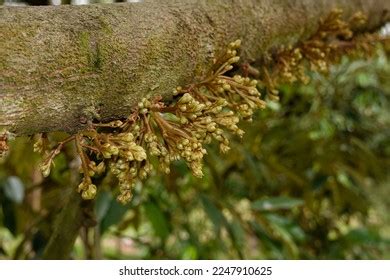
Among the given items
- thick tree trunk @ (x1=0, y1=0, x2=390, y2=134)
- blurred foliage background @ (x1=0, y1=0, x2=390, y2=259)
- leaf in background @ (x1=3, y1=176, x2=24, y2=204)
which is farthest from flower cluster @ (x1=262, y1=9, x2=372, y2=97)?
leaf in background @ (x1=3, y1=176, x2=24, y2=204)

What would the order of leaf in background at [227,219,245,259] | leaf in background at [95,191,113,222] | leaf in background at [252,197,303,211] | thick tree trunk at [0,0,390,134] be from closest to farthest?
thick tree trunk at [0,0,390,134] → leaf in background at [95,191,113,222] → leaf in background at [227,219,245,259] → leaf in background at [252,197,303,211]

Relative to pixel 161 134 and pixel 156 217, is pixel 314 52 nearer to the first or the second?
pixel 161 134

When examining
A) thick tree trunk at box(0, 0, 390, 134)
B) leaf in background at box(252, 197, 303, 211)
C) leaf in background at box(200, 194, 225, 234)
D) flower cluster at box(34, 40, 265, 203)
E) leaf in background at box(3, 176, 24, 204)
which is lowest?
leaf in background at box(252, 197, 303, 211)

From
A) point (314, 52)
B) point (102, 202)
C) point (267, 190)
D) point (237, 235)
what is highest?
point (314, 52)

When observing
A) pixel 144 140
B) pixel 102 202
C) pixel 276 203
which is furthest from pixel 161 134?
pixel 276 203

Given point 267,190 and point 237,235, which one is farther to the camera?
point 267,190

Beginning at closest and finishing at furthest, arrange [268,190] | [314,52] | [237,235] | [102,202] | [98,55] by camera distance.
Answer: [98,55] < [314,52] < [102,202] < [237,235] < [268,190]

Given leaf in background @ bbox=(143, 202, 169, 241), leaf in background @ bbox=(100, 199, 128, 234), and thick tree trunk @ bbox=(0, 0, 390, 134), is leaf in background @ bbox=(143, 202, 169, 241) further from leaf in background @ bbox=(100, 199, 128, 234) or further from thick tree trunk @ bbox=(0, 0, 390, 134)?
thick tree trunk @ bbox=(0, 0, 390, 134)
